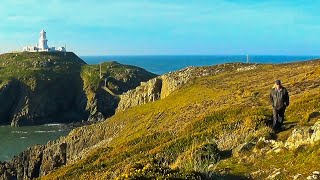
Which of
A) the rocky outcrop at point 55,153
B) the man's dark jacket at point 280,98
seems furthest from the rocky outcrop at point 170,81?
the man's dark jacket at point 280,98

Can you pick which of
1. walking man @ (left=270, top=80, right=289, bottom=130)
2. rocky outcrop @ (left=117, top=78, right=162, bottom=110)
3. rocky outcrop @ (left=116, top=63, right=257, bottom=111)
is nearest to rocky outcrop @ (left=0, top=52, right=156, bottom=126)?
rocky outcrop @ (left=117, top=78, right=162, bottom=110)

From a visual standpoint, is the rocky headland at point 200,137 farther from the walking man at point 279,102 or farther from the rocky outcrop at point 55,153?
the walking man at point 279,102

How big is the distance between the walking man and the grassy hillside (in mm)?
464

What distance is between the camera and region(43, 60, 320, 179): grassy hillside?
14414 mm

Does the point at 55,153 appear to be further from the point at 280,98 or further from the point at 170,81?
the point at 280,98

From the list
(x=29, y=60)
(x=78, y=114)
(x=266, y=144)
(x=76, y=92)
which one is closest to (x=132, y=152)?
(x=266, y=144)

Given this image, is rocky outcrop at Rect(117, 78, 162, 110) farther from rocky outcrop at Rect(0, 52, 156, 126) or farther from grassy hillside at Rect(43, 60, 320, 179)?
rocky outcrop at Rect(0, 52, 156, 126)

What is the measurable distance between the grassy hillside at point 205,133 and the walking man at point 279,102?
46 centimetres

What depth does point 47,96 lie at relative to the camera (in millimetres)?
139750

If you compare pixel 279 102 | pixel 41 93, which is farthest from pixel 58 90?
pixel 279 102

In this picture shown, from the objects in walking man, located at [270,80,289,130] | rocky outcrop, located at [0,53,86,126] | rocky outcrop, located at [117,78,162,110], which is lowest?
rocky outcrop, located at [0,53,86,126]

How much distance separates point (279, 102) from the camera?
65.8 feet

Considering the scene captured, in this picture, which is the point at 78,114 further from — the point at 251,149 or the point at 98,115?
the point at 251,149

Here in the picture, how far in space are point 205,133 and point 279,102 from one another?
7942 millimetres
